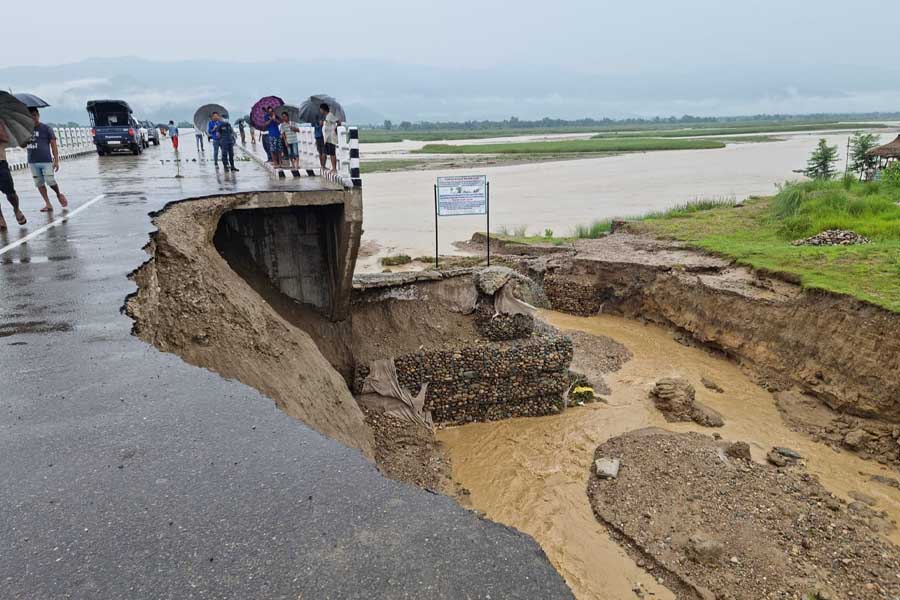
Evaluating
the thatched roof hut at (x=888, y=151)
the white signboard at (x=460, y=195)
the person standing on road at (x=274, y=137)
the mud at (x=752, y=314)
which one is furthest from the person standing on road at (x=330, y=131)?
the thatched roof hut at (x=888, y=151)

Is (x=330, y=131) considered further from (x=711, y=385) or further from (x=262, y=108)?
(x=711, y=385)

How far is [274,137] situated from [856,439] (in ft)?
47.4

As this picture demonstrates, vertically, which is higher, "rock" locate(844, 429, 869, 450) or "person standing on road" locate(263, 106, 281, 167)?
"person standing on road" locate(263, 106, 281, 167)

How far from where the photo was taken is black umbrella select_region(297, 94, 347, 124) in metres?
13.3

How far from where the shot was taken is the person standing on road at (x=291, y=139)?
14984 mm

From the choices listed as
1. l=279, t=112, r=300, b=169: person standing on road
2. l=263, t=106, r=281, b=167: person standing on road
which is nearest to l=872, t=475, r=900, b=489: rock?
l=279, t=112, r=300, b=169: person standing on road

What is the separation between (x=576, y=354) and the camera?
627 inches

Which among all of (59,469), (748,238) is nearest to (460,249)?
(748,238)

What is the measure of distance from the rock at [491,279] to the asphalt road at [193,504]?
856 centimetres

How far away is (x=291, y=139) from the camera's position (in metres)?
15.2

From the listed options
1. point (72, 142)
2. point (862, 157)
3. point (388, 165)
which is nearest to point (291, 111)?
point (72, 142)

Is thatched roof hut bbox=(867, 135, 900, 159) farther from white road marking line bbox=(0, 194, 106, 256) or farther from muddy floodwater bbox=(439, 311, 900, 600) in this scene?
white road marking line bbox=(0, 194, 106, 256)

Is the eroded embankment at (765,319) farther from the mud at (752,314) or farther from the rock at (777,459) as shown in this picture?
the rock at (777,459)

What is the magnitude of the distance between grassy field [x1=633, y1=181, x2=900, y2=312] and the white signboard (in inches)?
299
